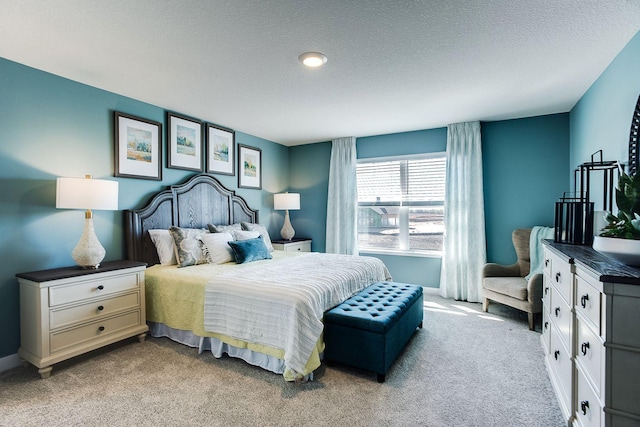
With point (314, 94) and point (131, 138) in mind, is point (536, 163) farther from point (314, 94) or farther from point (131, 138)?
point (131, 138)

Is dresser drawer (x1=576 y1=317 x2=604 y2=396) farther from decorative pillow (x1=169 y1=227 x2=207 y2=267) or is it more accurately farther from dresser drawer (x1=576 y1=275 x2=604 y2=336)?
decorative pillow (x1=169 y1=227 x2=207 y2=267)

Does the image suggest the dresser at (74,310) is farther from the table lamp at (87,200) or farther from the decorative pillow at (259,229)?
the decorative pillow at (259,229)

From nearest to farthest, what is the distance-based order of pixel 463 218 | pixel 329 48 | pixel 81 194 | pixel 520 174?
pixel 329 48 → pixel 81 194 → pixel 520 174 → pixel 463 218

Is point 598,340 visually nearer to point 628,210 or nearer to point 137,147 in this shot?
point 628,210

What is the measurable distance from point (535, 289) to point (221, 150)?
13.8 feet

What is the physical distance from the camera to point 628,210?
5.00 ft

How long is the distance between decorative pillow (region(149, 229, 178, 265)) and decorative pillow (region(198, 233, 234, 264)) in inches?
12.4

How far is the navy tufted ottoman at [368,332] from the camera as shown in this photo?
2295 millimetres

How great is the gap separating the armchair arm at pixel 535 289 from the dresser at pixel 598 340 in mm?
1417

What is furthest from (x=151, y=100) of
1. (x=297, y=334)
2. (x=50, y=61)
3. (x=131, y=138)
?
(x=297, y=334)

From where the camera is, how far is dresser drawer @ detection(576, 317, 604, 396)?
136cm

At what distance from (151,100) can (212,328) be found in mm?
2536

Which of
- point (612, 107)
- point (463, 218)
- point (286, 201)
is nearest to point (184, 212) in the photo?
point (286, 201)

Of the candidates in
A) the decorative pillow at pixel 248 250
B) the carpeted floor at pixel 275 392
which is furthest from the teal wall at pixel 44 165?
the decorative pillow at pixel 248 250
